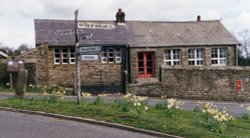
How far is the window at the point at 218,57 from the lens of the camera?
1458 inches

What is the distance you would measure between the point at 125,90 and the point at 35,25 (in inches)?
324

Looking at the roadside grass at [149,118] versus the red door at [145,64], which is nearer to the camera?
the roadside grass at [149,118]

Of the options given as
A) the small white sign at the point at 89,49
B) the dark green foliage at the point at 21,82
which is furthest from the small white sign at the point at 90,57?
the dark green foliage at the point at 21,82

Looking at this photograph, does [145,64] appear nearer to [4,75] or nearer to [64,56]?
[64,56]

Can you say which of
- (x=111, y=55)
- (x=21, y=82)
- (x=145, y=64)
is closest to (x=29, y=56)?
(x=111, y=55)

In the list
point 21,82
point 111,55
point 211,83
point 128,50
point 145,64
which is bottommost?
point 211,83

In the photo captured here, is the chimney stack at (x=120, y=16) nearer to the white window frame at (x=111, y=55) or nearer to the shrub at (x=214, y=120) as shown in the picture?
the white window frame at (x=111, y=55)

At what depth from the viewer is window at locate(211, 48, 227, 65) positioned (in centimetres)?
3703

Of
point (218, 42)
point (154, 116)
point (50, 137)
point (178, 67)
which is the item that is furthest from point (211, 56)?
point (50, 137)

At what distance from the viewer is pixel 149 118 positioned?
13.5 meters

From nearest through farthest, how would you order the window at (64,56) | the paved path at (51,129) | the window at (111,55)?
the paved path at (51,129), the window at (64,56), the window at (111,55)

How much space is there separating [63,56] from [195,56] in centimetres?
1057

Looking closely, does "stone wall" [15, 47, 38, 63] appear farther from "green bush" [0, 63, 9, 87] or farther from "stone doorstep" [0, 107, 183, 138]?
"stone doorstep" [0, 107, 183, 138]

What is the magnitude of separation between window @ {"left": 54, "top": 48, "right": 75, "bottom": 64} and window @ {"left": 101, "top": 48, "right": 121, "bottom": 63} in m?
2.40
